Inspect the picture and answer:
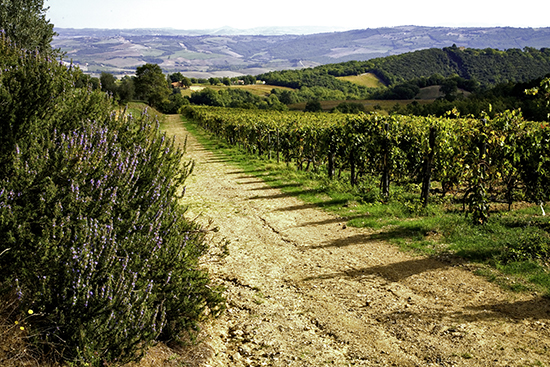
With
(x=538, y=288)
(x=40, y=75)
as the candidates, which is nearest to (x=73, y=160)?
(x=40, y=75)

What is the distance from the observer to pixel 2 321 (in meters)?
3.12

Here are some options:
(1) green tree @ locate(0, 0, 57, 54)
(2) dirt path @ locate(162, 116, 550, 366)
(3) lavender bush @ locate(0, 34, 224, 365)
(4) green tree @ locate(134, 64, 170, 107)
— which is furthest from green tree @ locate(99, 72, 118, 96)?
(3) lavender bush @ locate(0, 34, 224, 365)

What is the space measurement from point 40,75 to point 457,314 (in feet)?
19.6

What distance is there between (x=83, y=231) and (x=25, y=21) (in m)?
33.1

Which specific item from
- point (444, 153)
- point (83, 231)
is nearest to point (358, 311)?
point (83, 231)

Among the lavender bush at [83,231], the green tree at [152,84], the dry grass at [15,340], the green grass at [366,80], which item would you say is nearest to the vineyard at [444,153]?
the lavender bush at [83,231]

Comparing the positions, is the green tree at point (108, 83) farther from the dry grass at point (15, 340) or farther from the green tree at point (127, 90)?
the dry grass at point (15, 340)

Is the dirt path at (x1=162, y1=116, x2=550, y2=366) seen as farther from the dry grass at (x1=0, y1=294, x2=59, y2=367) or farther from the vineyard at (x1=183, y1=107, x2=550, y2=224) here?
the vineyard at (x1=183, y1=107, x2=550, y2=224)

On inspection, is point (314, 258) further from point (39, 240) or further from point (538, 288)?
point (39, 240)

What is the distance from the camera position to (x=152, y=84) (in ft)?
273

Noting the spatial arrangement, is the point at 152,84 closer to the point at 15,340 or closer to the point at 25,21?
the point at 25,21

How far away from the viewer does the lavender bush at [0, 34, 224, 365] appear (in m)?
3.30

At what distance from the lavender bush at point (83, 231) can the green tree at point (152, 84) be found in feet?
269

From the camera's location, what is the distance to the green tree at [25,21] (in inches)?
1092
